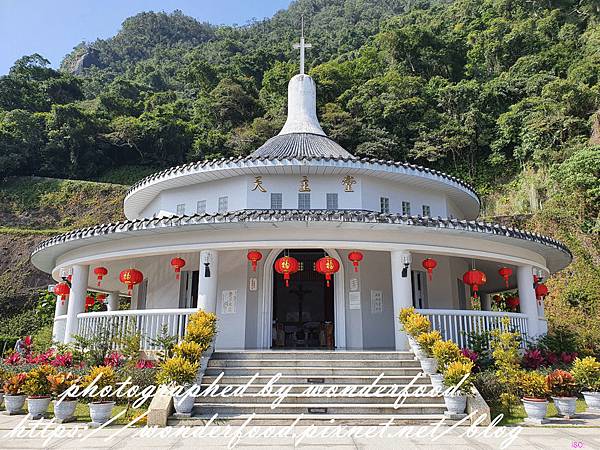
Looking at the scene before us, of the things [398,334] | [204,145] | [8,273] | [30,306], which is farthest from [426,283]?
[204,145]

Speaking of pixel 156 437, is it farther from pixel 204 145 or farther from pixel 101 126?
pixel 101 126

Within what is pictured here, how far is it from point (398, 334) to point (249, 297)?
4.07m

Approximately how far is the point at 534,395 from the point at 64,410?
7.74 meters

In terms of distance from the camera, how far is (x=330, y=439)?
21.5 feet

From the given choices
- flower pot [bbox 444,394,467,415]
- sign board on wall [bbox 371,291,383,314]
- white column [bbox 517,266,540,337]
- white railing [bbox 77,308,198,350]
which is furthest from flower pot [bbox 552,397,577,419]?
white railing [bbox 77,308,198,350]

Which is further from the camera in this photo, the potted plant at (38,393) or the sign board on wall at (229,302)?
the sign board on wall at (229,302)

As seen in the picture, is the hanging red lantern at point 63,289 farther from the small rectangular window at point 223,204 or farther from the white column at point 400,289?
the white column at point 400,289

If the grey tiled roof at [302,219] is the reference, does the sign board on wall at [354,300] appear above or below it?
below

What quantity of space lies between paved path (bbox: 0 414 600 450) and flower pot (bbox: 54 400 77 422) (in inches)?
13.9

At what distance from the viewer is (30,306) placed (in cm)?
2808

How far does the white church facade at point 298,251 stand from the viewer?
10891 mm

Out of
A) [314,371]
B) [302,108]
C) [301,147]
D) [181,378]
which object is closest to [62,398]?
[181,378]

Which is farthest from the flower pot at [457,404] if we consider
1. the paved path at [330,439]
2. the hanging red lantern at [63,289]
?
the hanging red lantern at [63,289]

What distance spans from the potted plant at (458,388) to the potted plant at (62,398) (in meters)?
6.19
